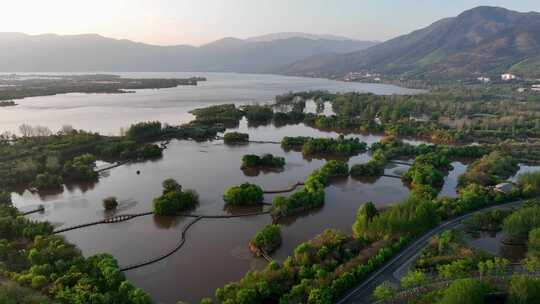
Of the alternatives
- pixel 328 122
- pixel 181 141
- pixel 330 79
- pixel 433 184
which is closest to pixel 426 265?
pixel 433 184

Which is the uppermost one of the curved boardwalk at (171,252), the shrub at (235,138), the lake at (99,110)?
the lake at (99,110)

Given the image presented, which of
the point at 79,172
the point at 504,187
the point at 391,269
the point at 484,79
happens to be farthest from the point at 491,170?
the point at 484,79

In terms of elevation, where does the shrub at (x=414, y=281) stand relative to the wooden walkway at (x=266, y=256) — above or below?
above

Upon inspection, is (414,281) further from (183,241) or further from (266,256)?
(183,241)

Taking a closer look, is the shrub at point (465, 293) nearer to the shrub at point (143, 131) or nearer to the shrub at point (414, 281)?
the shrub at point (414, 281)

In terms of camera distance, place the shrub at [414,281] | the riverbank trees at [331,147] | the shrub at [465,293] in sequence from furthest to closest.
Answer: the riverbank trees at [331,147]
the shrub at [414,281]
the shrub at [465,293]

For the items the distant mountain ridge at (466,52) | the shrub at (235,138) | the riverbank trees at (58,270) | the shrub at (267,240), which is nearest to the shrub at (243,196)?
the shrub at (267,240)

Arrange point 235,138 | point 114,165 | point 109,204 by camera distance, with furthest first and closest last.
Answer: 1. point 235,138
2. point 114,165
3. point 109,204
